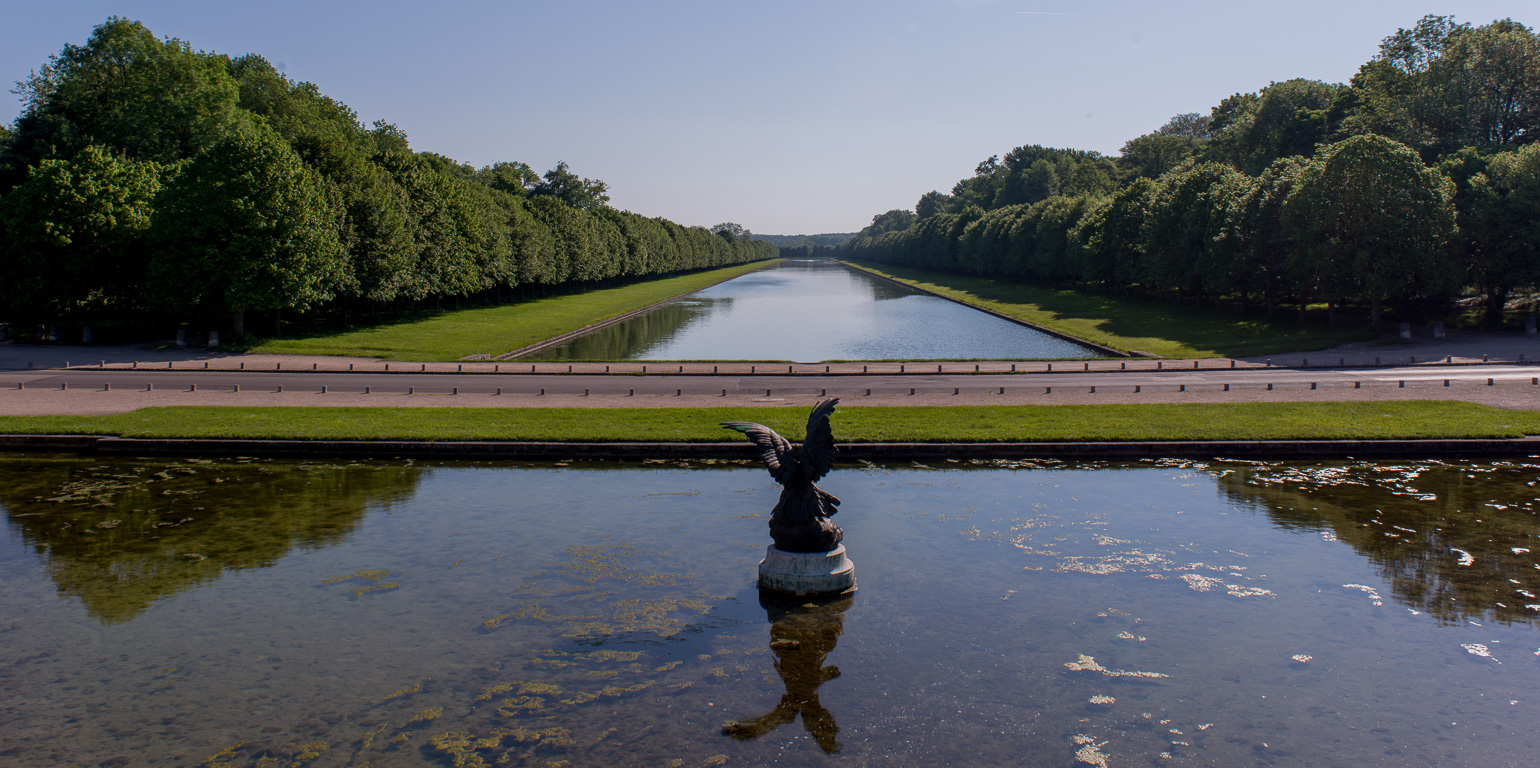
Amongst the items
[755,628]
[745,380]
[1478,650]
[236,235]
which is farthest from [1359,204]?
[236,235]

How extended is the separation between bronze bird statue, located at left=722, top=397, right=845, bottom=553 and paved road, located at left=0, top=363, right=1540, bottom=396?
18.7 meters

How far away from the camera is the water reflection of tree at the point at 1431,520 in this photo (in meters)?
15.0

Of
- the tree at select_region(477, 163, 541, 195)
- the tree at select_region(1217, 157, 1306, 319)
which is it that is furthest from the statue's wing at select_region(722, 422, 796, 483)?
the tree at select_region(477, 163, 541, 195)

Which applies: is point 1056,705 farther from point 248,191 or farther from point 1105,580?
point 248,191

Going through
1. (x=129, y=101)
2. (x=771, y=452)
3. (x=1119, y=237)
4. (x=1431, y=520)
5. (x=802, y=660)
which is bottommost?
(x=802, y=660)

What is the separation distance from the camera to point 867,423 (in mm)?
27969

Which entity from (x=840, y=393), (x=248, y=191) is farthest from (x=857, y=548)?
(x=248, y=191)

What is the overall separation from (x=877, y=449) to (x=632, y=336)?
148 ft

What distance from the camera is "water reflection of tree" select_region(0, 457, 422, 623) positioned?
1614 centimetres

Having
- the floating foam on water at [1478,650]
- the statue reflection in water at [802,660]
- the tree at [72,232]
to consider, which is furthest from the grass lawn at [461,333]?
the floating foam on water at [1478,650]

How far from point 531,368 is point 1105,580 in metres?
31.9

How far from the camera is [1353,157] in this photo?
53.3m

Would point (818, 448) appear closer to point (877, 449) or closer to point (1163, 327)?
point (877, 449)

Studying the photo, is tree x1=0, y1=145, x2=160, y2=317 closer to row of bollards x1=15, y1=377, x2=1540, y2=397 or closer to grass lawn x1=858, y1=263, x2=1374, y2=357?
row of bollards x1=15, y1=377, x2=1540, y2=397
